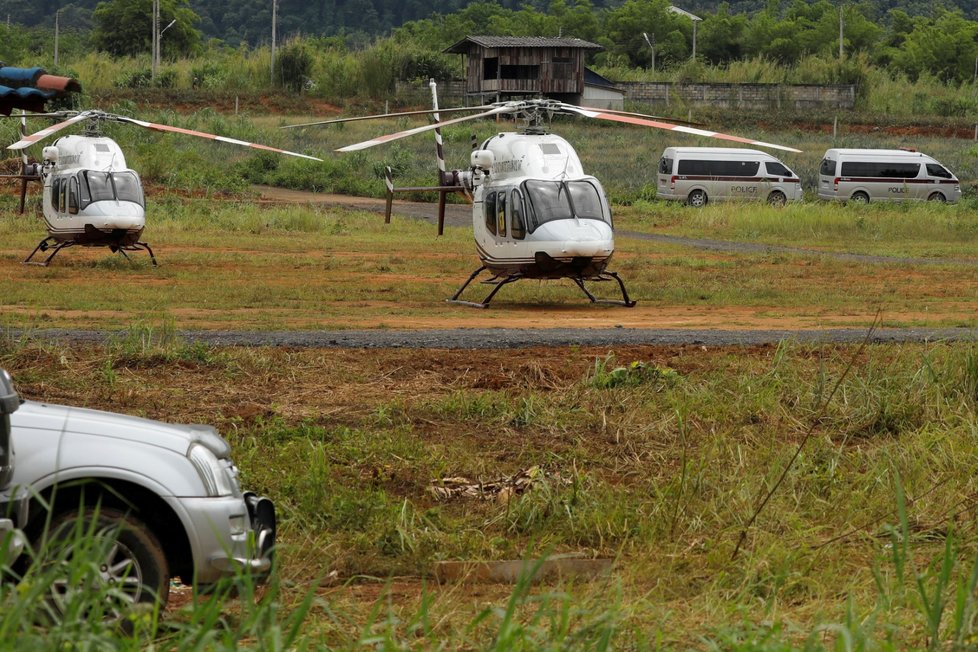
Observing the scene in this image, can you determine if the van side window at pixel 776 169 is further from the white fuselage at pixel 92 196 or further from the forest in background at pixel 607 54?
the forest in background at pixel 607 54

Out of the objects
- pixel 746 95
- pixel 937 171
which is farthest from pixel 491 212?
pixel 746 95

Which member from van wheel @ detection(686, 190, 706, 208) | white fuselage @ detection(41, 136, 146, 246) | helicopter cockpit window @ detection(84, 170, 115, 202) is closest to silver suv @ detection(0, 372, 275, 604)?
white fuselage @ detection(41, 136, 146, 246)

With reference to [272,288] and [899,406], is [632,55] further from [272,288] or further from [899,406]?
[899,406]

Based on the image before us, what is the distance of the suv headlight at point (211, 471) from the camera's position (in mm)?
5469

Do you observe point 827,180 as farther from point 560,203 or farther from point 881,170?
point 560,203

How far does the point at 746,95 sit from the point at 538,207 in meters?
55.4

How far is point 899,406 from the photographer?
988 cm

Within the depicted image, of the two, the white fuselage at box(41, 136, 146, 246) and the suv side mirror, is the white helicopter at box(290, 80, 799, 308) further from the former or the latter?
the suv side mirror

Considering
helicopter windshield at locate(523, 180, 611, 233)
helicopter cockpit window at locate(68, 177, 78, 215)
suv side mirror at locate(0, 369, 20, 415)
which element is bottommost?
helicopter cockpit window at locate(68, 177, 78, 215)

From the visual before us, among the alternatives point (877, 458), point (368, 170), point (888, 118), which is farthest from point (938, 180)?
point (877, 458)

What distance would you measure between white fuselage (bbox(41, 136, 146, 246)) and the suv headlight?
693 inches

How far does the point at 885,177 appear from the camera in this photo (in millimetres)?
42031

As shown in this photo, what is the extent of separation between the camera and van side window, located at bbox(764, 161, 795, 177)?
42.1m

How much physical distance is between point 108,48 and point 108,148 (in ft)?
230
